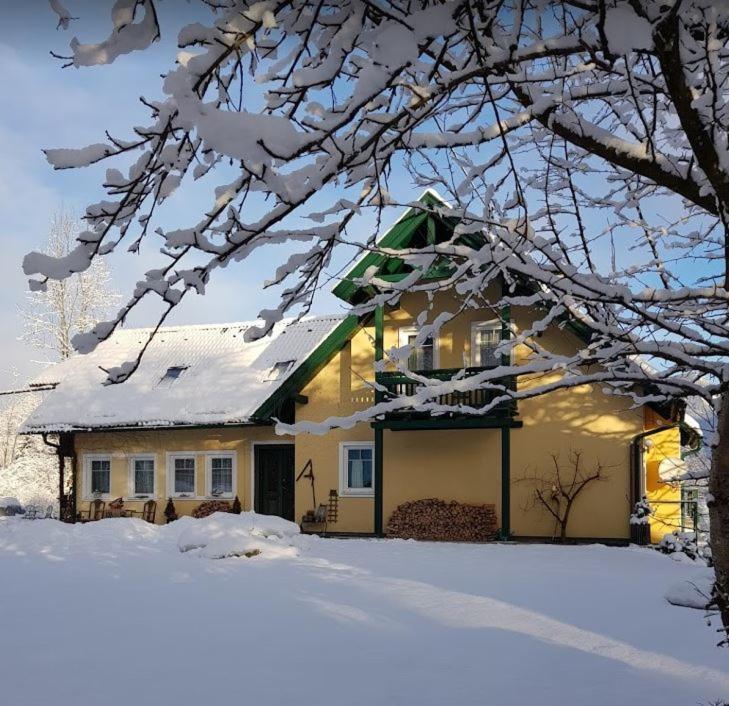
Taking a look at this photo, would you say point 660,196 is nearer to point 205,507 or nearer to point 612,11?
point 612,11

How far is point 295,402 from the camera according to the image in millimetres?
17484

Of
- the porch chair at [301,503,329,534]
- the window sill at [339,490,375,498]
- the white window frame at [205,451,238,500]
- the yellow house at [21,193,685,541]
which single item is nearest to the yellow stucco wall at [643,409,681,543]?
the yellow house at [21,193,685,541]

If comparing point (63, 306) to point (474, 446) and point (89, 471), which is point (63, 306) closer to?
point (89, 471)

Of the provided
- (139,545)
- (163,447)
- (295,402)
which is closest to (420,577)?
(139,545)

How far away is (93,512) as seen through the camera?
19.7m

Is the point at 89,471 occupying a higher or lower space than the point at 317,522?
higher

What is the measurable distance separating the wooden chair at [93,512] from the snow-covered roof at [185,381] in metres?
2.04

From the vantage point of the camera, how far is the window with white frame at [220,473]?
739 inches

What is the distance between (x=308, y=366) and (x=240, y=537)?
5.07 m

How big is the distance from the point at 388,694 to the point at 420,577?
5149 mm

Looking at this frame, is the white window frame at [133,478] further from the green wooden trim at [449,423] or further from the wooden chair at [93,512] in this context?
the green wooden trim at [449,423]

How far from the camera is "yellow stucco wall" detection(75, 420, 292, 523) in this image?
18625mm

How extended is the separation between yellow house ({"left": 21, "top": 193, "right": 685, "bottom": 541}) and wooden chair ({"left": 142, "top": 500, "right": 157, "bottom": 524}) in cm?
16

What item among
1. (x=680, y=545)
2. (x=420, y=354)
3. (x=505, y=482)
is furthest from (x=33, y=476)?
(x=680, y=545)
